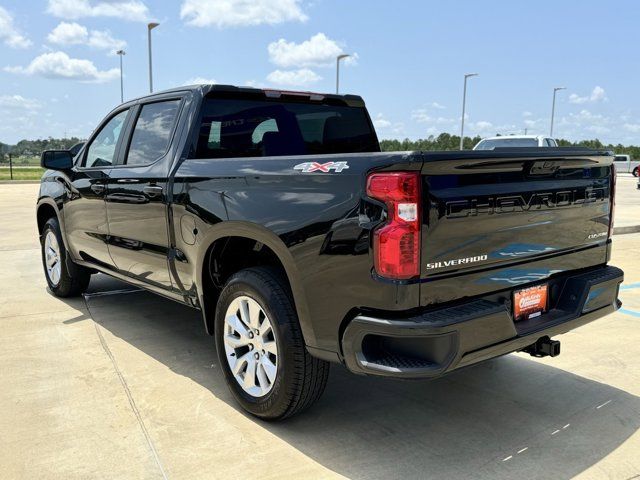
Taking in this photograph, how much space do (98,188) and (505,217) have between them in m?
3.39

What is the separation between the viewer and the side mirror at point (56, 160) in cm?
525

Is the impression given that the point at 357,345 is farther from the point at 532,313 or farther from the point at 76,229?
the point at 76,229

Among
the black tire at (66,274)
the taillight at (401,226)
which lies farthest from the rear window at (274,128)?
the black tire at (66,274)

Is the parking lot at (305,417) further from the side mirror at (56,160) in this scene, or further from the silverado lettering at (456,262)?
the side mirror at (56,160)

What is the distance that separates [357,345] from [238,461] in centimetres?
88

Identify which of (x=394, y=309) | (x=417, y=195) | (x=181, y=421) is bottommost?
(x=181, y=421)

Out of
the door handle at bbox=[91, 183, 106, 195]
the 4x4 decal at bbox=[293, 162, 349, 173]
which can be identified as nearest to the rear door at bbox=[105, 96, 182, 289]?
the door handle at bbox=[91, 183, 106, 195]

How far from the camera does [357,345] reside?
8.66ft

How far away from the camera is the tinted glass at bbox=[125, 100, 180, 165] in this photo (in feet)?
13.6

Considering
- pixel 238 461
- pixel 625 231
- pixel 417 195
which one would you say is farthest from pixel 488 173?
pixel 625 231

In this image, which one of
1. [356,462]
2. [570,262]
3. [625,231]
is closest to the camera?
[356,462]

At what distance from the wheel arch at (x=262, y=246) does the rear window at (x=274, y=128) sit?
2.36 ft

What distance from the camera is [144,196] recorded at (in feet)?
13.5

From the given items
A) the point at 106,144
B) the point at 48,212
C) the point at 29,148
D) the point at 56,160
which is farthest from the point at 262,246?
the point at 29,148
